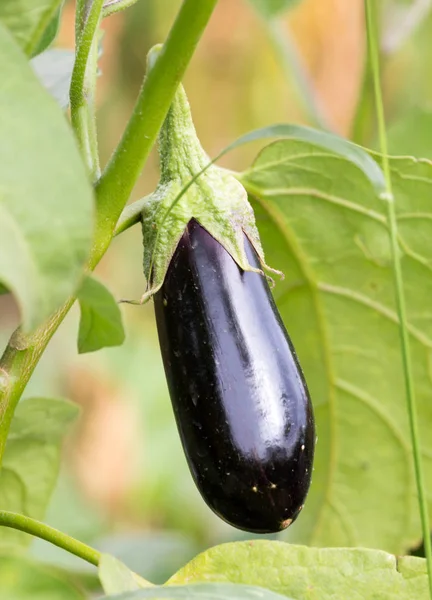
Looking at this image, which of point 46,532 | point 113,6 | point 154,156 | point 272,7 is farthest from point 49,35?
point 154,156

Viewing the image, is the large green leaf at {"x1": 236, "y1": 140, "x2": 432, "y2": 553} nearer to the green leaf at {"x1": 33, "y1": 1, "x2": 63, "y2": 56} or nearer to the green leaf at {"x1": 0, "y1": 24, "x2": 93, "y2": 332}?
the green leaf at {"x1": 33, "y1": 1, "x2": 63, "y2": 56}

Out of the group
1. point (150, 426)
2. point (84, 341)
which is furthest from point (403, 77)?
point (84, 341)

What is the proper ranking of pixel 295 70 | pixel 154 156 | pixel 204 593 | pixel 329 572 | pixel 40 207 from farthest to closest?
pixel 154 156 → pixel 295 70 → pixel 329 572 → pixel 204 593 → pixel 40 207

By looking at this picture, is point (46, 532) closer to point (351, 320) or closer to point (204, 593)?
point (204, 593)

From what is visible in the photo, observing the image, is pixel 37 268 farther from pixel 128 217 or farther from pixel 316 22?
pixel 316 22

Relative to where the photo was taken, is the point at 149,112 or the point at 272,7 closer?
the point at 149,112
